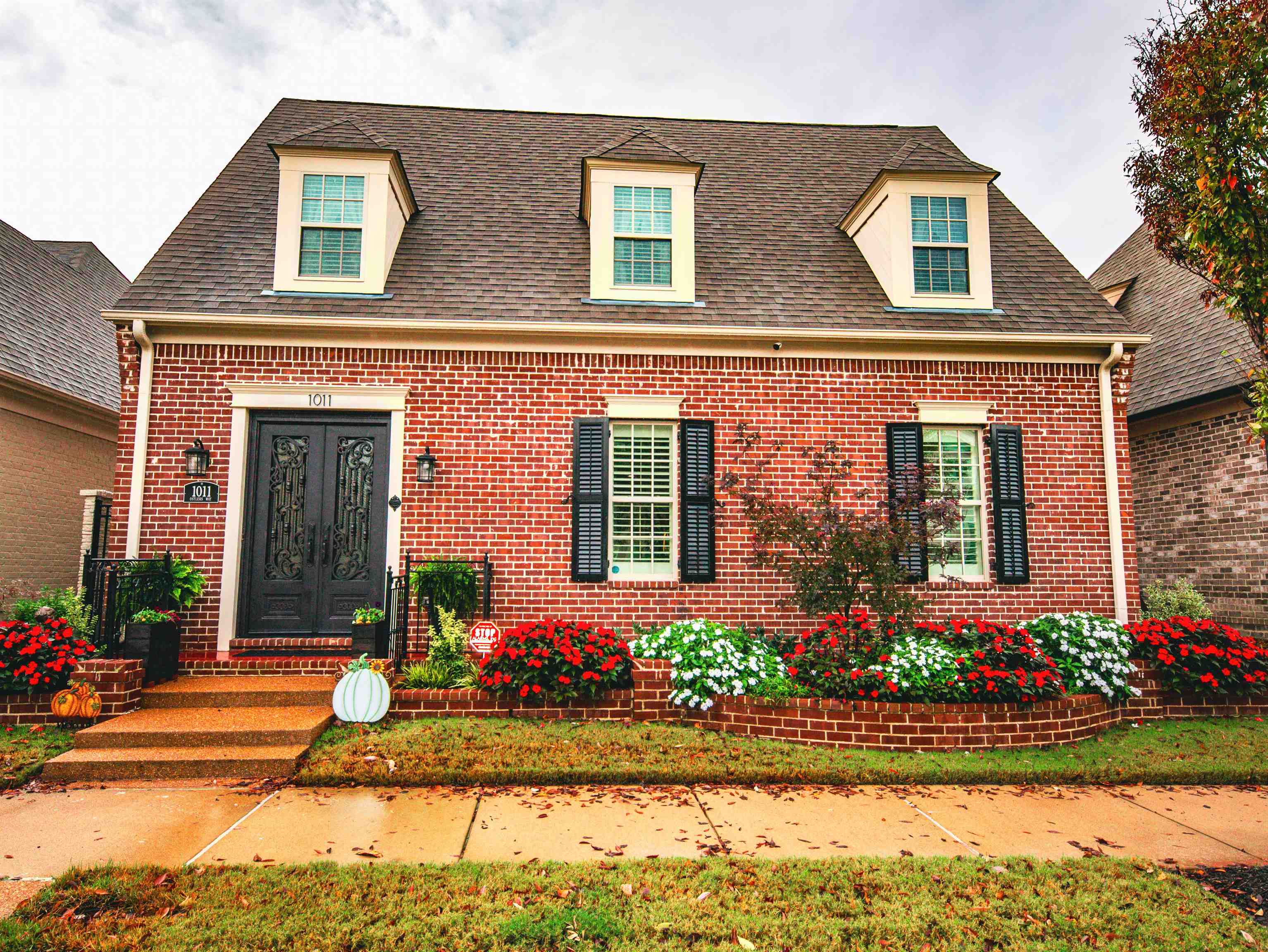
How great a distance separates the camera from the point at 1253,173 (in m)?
4.07

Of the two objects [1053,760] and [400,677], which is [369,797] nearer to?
[400,677]

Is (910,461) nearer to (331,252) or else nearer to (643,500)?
(643,500)

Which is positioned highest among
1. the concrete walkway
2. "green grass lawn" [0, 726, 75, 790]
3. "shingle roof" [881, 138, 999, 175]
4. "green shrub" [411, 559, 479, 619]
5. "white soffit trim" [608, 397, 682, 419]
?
"shingle roof" [881, 138, 999, 175]

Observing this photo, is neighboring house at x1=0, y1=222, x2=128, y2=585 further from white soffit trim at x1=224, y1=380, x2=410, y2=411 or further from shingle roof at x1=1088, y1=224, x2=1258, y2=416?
shingle roof at x1=1088, y1=224, x2=1258, y2=416

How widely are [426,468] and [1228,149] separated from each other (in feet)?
23.0

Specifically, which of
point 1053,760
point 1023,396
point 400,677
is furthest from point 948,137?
point 400,677

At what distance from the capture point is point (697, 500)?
806cm

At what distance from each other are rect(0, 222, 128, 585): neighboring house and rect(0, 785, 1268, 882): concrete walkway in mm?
5923

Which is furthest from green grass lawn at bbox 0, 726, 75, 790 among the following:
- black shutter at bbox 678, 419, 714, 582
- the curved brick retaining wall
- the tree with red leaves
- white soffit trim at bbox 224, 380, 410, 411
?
the tree with red leaves

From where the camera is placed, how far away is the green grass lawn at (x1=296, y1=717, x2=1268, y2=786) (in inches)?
198

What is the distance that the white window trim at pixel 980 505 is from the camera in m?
8.27

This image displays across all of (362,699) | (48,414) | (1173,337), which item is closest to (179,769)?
(362,699)

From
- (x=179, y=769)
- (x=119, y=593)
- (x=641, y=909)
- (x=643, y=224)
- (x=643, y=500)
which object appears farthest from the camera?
(x=643, y=224)

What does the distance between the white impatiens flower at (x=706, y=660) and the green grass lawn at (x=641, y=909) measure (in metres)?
2.38
